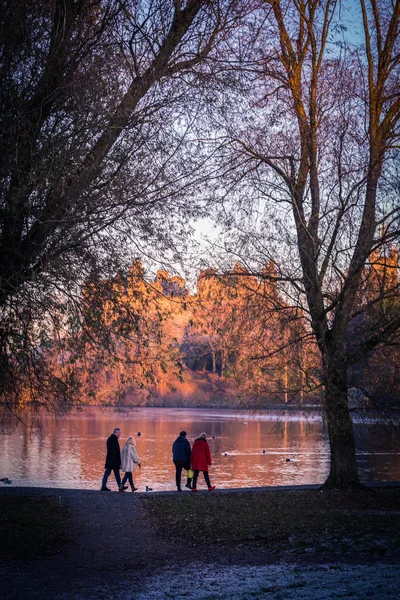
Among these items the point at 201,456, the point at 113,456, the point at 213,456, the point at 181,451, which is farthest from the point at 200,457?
the point at 213,456

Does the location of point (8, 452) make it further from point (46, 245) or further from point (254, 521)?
point (46, 245)

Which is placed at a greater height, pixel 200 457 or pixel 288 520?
pixel 200 457

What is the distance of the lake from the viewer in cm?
2178

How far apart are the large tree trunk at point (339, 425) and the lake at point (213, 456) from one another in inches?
22.1

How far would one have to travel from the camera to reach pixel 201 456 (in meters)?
17.6

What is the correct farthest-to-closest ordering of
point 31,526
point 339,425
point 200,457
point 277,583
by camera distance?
point 200,457, point 339,425, point 31,526, point 277,583

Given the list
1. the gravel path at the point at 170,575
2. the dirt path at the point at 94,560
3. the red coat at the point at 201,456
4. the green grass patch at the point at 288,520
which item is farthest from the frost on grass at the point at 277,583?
the red coat at the point at 201,456

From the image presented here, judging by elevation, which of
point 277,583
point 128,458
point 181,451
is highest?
point 181,451

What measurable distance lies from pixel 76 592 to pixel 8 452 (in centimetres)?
2478

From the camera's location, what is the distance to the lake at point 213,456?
21781 mm

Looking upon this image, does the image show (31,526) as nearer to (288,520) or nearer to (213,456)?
(288,520)

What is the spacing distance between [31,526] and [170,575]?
332 cm

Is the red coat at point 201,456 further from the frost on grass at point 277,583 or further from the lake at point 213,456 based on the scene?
the frost on grass at point 277,583

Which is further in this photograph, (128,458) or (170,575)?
(128,458)
